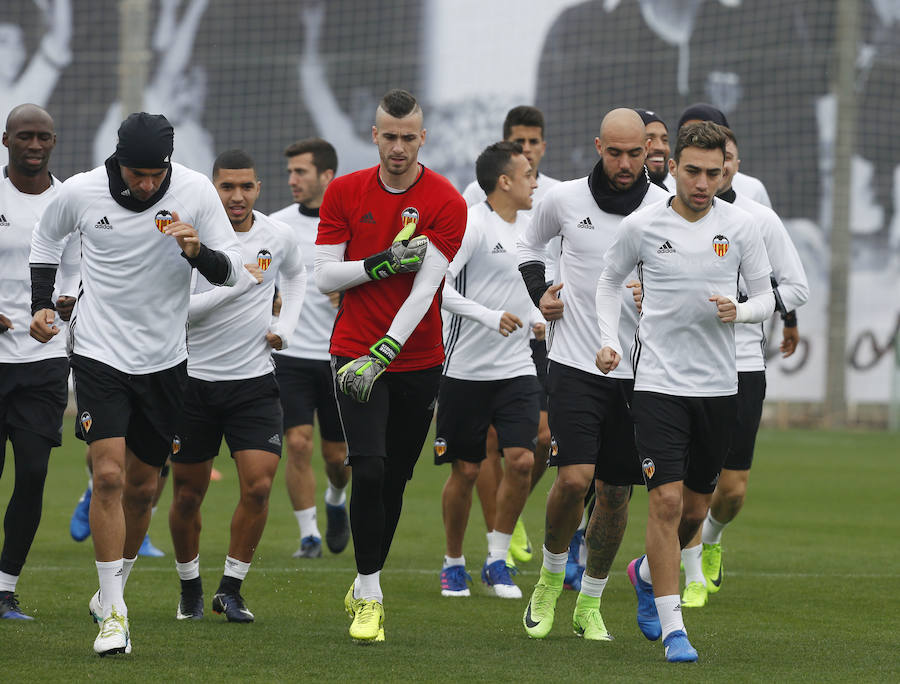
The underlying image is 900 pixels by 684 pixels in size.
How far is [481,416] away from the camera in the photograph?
9547 millimetres

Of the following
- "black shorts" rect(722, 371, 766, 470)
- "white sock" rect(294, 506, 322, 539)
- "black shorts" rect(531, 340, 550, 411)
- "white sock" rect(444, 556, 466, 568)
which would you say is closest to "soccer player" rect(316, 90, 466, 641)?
"white sock" rect(444, 556, 466, 568)

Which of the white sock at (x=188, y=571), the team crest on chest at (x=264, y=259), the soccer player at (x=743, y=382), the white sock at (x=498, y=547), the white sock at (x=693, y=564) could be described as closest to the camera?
the white sock at (x=188, y=571)

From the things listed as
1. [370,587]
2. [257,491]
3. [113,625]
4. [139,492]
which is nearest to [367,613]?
[370,587]

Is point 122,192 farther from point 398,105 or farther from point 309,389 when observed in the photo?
point 309,389

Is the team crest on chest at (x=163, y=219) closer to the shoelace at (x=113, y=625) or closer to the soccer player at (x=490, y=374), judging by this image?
the shoelace at (x=113, y=625)

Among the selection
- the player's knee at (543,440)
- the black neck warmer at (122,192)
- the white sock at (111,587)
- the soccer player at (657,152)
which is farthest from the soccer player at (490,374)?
the white sock at (111,587)

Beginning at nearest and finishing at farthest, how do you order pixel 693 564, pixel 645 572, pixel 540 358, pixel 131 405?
pixel 131 405
pixel 645 572
pixel 693 564
pixel 540 358

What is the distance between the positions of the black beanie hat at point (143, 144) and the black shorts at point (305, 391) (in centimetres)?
427

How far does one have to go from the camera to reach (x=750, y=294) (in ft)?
23.8

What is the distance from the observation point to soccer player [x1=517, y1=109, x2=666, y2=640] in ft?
24.9

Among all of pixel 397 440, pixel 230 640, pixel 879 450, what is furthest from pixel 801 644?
pixel 879 450

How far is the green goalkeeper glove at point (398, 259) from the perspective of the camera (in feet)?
23.2

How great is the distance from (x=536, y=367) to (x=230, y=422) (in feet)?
10.1

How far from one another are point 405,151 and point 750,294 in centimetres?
178
